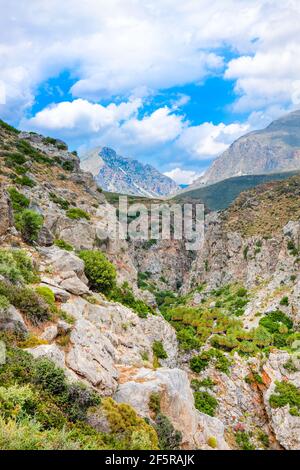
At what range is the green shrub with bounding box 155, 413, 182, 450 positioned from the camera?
37.9 ft

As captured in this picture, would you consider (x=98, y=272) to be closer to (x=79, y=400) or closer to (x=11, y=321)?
(x=11, y=321)

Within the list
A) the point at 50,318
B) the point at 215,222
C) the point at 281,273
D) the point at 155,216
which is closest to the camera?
the point at 50,318

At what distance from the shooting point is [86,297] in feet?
68.4

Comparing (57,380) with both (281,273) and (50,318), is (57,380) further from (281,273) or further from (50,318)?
(281,273)

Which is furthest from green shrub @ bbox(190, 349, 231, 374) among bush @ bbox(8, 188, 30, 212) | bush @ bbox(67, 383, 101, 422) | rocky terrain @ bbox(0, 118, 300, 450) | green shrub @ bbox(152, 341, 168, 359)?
bush @ bbox(8, 188, 30, 212)

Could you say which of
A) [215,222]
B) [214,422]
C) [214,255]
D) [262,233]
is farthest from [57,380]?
[215,222]

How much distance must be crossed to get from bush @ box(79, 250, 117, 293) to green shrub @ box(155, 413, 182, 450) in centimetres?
1374

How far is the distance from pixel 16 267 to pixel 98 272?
8461 millimetres

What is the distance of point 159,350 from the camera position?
85.1 feet

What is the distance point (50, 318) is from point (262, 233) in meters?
65.6

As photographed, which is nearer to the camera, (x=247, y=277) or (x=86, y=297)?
(x=86, y=297)

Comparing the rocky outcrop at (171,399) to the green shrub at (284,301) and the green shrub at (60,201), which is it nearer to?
the green shrub at (60,201)

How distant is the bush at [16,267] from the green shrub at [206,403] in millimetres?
13569
